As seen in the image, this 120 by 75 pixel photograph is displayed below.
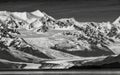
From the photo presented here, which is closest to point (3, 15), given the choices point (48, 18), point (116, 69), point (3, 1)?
point (3, 1)

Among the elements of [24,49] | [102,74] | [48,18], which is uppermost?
[48,18]

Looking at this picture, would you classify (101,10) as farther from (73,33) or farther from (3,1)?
(3,1)

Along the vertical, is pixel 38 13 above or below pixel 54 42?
above

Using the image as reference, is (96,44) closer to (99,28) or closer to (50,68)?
(99,28)

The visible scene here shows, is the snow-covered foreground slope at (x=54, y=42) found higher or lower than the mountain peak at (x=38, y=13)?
lower

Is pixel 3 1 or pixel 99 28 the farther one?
pixel 3 1

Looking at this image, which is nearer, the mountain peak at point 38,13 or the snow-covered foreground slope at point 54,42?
the snow-covered foreground slope at point 54,42

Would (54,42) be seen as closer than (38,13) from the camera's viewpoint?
Yes

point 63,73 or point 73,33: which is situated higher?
point 73,33
